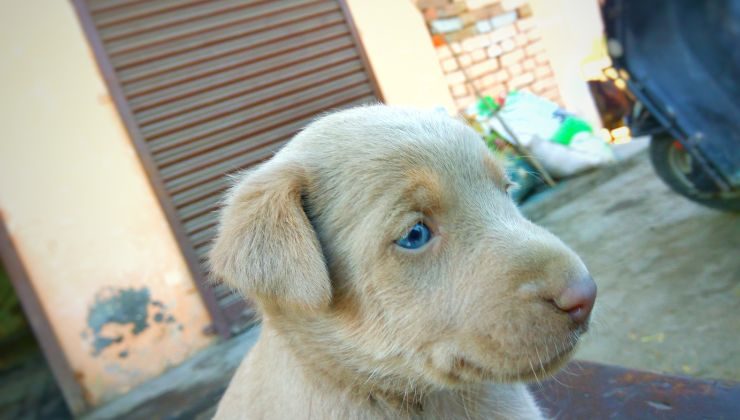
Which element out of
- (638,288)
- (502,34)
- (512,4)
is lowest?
(638,288)

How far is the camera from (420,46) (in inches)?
288

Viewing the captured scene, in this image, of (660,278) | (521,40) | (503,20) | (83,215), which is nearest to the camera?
(660,278)

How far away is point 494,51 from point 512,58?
0.33 metres

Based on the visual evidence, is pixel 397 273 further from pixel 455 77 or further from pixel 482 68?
pixel 482 68

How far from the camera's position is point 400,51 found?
7203 mm

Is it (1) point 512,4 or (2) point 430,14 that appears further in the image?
(1) point 512,4

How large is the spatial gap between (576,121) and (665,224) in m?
2.48

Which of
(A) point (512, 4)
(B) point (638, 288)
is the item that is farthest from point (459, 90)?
(B) point (638, 288)

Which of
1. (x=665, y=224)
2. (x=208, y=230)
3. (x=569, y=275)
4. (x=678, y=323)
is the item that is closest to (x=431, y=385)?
(x=569, y=275)

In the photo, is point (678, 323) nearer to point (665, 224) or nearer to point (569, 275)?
point (665, 224)

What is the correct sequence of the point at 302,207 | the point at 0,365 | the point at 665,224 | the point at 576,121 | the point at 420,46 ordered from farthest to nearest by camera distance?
the point at 0,365, the point at 420,46, the point at 576,121, the point at 665,224, the point at 302,207

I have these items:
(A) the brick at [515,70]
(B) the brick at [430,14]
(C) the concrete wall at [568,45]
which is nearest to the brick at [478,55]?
(A) the brick at [515,70]

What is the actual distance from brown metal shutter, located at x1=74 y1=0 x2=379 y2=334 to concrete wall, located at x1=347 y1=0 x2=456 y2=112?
1.98ft

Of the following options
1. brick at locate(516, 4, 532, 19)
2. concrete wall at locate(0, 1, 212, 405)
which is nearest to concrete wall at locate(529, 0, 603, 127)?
brick at locate(516, 4, 532, 19)
